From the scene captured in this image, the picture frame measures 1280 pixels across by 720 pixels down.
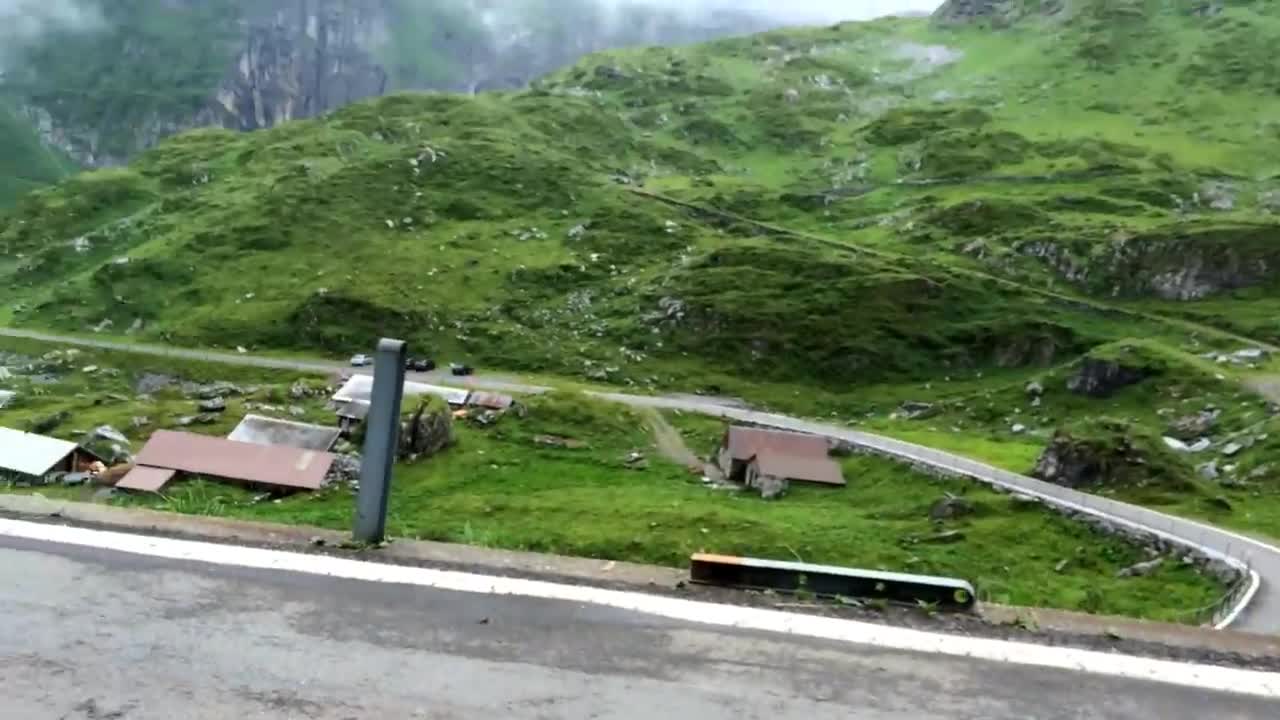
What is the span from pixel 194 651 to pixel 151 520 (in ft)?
7.33

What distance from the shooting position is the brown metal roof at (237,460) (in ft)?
181

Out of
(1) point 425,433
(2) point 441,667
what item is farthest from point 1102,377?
(2) point 441,667

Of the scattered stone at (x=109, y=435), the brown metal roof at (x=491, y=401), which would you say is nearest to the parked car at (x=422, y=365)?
the brown metal roof at (x=491, y=401)

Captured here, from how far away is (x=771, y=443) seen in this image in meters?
64.9

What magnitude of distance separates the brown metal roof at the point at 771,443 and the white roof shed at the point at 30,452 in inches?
1594

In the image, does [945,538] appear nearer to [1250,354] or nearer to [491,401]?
[491,401]

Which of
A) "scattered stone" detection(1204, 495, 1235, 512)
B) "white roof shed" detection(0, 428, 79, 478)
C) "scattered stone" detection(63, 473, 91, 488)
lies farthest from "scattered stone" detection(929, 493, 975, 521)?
"white roof shed" detection(0, 428, 79, 478)

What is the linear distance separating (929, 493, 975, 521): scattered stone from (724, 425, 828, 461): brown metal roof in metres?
12.2

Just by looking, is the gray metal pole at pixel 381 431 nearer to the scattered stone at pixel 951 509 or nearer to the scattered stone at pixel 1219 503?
the scattered stone at pixel 951 509

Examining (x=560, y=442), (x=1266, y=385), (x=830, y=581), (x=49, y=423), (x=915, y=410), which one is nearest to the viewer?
(x=830, y=581)

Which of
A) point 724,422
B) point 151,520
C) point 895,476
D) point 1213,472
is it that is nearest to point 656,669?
point 151,520

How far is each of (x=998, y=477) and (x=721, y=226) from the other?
235 feet

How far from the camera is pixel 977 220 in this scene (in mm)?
116375

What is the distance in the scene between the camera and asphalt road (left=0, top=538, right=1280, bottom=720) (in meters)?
4.77
